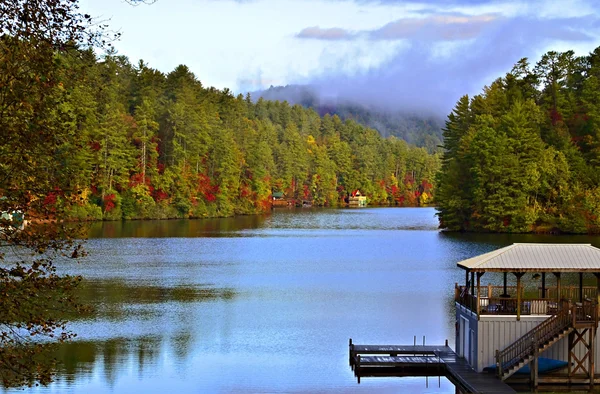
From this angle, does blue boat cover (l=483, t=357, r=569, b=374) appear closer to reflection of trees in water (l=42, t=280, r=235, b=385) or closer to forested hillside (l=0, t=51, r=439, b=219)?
reflection of trees in water (l=42, t=280, r=235, b=385)

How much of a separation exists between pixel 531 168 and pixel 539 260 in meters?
58.4

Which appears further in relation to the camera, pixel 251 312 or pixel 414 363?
pixel 251 312

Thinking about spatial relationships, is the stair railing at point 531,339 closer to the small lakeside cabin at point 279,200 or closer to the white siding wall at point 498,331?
the white siding wall at point 498,331

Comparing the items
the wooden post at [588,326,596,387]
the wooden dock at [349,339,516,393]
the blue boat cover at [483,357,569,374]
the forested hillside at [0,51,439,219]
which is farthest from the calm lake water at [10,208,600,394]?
the forested hillside at [0,51,439,219]

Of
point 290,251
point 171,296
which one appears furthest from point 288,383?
point 290,251

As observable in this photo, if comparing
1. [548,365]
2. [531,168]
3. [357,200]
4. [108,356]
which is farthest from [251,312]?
[357,200]

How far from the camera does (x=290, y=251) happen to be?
6431 cm

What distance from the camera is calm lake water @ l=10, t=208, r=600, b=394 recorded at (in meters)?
24.2

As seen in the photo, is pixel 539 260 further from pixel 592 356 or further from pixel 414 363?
pixel 414 363

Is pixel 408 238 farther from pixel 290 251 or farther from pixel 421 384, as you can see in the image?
pixel 421 384

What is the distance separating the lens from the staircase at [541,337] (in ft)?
73.9

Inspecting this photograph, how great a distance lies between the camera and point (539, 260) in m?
23.8

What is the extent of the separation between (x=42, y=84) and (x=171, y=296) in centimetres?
2836

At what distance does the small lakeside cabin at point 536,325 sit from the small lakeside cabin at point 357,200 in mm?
161923
